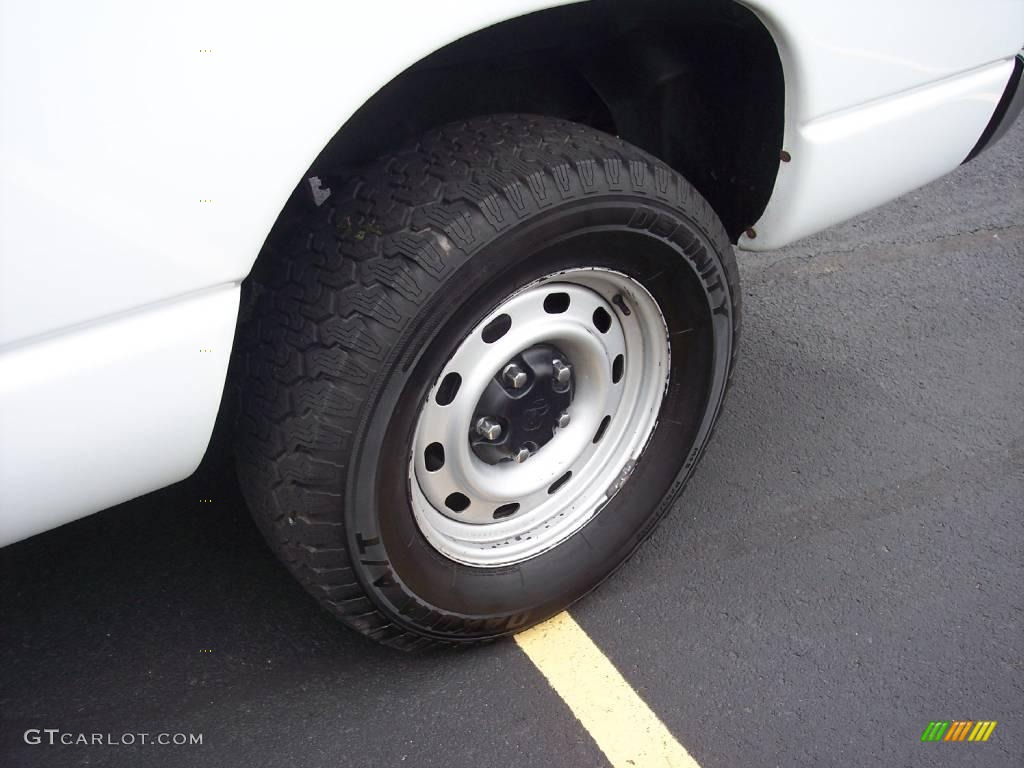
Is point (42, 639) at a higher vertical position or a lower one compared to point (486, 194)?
lower

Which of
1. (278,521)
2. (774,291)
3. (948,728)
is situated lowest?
(948,728)

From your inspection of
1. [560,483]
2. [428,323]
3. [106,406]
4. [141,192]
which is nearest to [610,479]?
[560,483]

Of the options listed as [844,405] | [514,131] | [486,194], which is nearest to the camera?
[486,194]

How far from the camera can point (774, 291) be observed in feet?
11.0

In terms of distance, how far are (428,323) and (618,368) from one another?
651mm

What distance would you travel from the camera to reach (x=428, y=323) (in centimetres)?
158

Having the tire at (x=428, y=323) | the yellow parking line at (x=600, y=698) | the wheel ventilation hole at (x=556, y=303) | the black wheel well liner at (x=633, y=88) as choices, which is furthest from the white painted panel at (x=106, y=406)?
the yellow parking line at (x=600, y=698)

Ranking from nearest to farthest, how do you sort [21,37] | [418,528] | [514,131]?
[21,37], [514,131], [418,528]

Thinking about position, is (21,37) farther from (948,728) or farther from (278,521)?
(948,728)

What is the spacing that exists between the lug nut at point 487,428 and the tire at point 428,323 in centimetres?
2

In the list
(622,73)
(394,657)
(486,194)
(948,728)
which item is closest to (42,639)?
(394,657)

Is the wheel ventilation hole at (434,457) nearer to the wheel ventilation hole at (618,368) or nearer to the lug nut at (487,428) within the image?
the lug nut at (487,428)

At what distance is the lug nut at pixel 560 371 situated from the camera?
1.96m

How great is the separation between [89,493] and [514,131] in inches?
36.1
